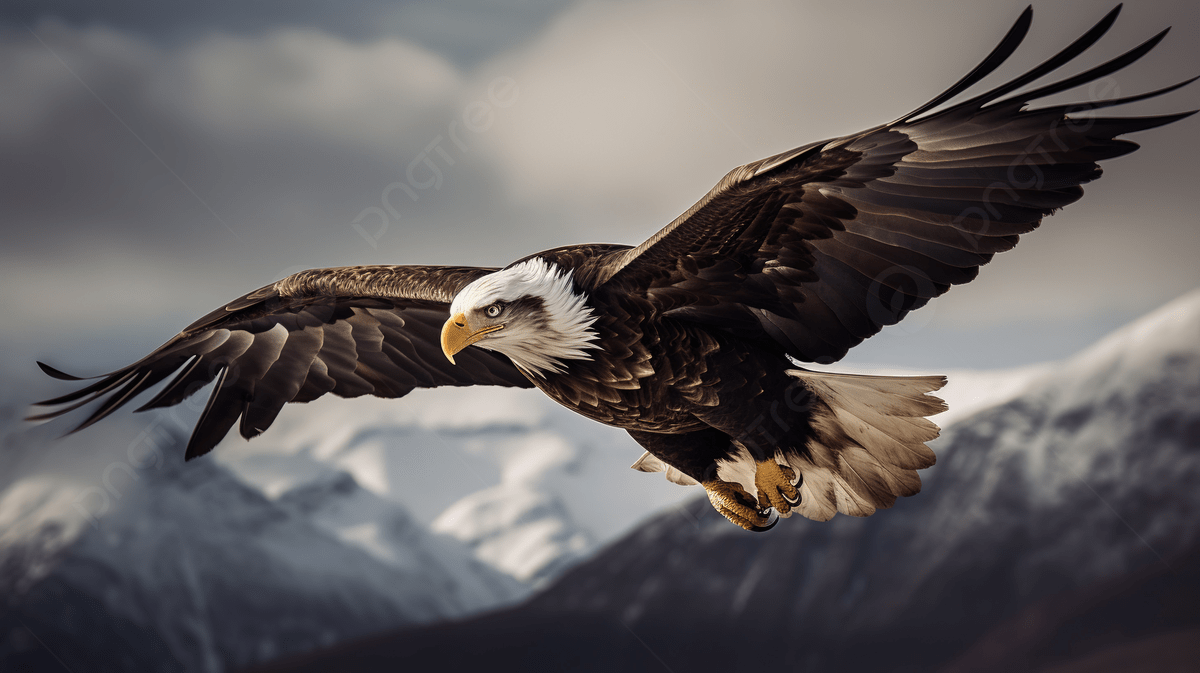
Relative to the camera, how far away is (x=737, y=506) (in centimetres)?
283

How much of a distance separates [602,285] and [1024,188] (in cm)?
118

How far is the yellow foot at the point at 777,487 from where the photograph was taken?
274cm

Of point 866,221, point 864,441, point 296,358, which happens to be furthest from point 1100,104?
point 296,358

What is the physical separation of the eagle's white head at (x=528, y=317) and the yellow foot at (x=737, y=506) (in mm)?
868

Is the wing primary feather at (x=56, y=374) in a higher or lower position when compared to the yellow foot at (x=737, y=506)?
higher

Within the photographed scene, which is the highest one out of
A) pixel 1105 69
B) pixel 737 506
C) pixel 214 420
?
pixel 1105 69

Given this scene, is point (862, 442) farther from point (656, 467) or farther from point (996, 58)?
point (996, 58)

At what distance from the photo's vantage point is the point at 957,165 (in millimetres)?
2172

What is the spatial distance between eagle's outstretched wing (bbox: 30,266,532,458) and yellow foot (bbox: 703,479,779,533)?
842 millimetres

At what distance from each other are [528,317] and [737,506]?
112 centimetres

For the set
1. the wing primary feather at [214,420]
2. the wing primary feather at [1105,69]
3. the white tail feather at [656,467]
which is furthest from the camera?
the white tail feather at [656,467]

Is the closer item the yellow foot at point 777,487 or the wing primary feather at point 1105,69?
the wing primary feather at point 1105,69

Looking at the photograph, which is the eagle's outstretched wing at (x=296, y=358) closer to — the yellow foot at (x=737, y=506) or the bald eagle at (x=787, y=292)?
the bald eagle at (x=787, y=292)

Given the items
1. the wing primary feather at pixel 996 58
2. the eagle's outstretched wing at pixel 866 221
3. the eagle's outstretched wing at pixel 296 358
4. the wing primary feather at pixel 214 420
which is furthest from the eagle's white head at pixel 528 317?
the wing primary feather at pixel 214 420
